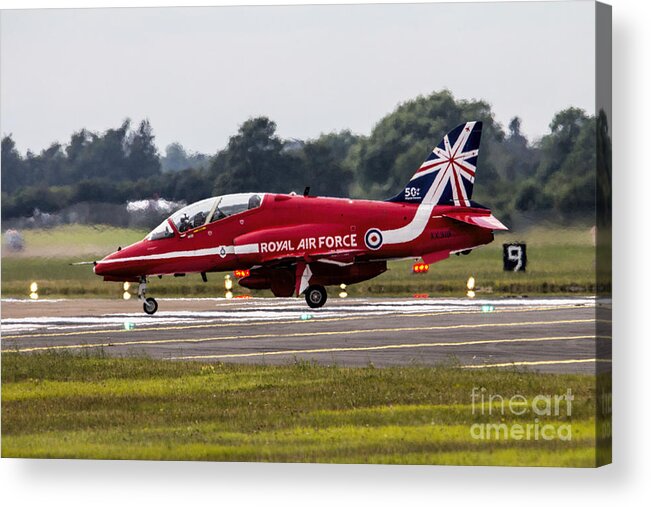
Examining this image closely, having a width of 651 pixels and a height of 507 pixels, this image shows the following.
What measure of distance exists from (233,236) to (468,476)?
10.2 meters

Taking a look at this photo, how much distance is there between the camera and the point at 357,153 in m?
28.0

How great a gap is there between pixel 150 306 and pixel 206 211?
1900mm

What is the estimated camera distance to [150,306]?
1226 inches

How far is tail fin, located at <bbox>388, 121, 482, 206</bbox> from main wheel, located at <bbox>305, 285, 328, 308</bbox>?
2.12m

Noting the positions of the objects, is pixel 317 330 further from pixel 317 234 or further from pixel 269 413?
pixel 269 413

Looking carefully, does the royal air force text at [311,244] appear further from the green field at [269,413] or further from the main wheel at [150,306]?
the green field at [269,413]

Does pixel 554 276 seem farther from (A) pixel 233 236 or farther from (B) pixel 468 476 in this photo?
(A) pixel 233 236

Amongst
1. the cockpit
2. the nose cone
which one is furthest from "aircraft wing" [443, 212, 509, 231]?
the nose cone

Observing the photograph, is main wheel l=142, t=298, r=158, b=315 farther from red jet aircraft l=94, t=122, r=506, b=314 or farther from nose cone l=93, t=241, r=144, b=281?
nose cone l=93, t=241, r=144, b=281

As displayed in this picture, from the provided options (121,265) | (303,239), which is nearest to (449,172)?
(303,239)

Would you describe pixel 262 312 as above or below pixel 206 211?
below

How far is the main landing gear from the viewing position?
3080 centimetres

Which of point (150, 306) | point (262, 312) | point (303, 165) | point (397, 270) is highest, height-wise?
point (303, 165)

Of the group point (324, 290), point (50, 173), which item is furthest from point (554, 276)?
point (50, 173)
